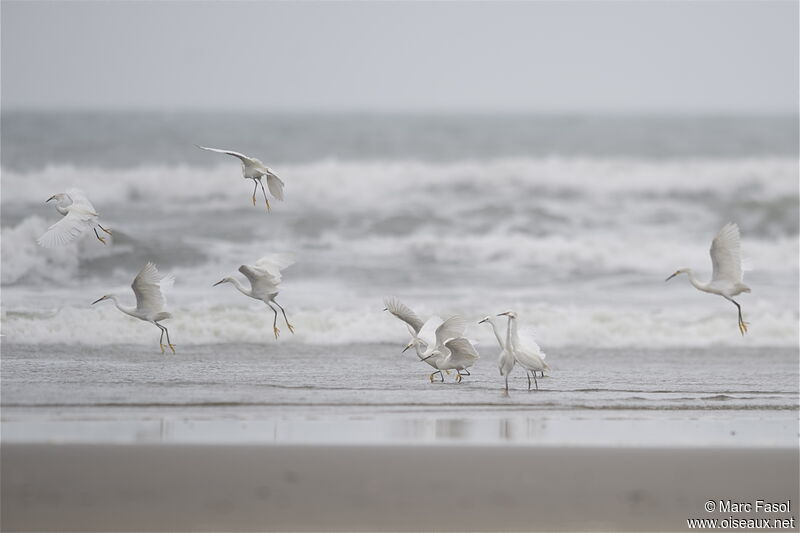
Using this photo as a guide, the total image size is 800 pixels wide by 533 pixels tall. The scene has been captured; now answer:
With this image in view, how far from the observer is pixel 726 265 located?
31.1ft

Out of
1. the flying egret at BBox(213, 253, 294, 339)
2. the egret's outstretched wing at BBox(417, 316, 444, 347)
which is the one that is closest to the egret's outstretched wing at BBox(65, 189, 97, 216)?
the flying egret at BBox(213, 253, 294, 339)

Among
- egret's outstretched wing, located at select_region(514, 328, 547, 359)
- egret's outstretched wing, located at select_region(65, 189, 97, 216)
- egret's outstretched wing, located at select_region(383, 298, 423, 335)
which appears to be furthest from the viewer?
egret's outstretched wing, located at select_region(65, 189, 97, 216)

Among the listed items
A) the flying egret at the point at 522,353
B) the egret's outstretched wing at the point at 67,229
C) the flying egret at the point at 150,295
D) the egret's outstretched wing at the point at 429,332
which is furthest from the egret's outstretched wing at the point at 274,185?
the flying egret at the point at 522,353

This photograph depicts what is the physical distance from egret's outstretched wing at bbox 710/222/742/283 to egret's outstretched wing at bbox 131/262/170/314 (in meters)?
4.78

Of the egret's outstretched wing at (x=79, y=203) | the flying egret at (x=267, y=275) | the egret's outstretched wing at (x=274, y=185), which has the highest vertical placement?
the egret's outstretched wing at (x=274, y=185)

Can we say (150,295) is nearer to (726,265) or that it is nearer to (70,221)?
(70,221)

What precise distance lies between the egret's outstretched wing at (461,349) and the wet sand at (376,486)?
2.32m

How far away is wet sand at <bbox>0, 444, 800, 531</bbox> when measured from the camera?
218 inches

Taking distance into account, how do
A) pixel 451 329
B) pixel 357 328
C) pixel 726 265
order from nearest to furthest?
pixel 451 329, pixel 726 265, pixel 357 328

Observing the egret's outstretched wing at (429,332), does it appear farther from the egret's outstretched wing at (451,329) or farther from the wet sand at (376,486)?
the wet sand at (376,486)

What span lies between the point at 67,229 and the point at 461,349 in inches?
149

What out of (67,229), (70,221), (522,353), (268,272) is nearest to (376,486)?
(522,353)

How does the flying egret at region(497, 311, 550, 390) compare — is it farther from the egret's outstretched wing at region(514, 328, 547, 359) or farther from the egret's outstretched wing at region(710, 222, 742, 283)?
the egret's outstretched wing at region(710, 222, 742, 283)

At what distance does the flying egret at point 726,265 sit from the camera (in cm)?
920
